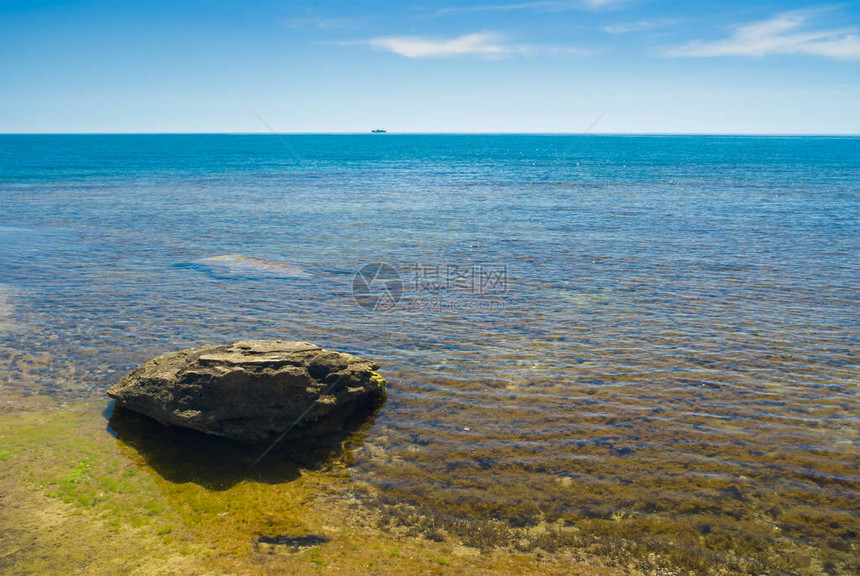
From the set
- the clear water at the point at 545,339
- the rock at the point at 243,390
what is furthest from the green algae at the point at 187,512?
the clear water at the point at 545,339

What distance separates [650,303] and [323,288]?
972 cm

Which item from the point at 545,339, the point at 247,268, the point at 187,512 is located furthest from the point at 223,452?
the point at 247,268

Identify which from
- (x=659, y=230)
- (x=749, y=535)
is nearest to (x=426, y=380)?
(x=749, y=535)

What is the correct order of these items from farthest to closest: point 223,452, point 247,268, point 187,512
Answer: point 247,268
point 223,452
point 187,512

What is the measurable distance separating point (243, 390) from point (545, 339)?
7.09 m

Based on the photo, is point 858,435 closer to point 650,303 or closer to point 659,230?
point 650,303

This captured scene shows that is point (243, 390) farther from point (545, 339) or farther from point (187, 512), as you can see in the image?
point (545, 339)

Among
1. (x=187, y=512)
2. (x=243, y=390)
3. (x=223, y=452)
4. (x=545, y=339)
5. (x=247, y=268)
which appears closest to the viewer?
(x=187, y=512)

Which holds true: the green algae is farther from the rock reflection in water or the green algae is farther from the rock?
the rock

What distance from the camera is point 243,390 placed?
9.20 metres

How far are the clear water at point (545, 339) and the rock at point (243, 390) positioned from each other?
42.4 inches

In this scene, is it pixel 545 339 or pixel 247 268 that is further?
pixel 247 268

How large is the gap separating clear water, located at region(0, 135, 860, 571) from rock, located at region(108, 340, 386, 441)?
108 cm

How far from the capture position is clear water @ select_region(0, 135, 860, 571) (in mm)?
7938
